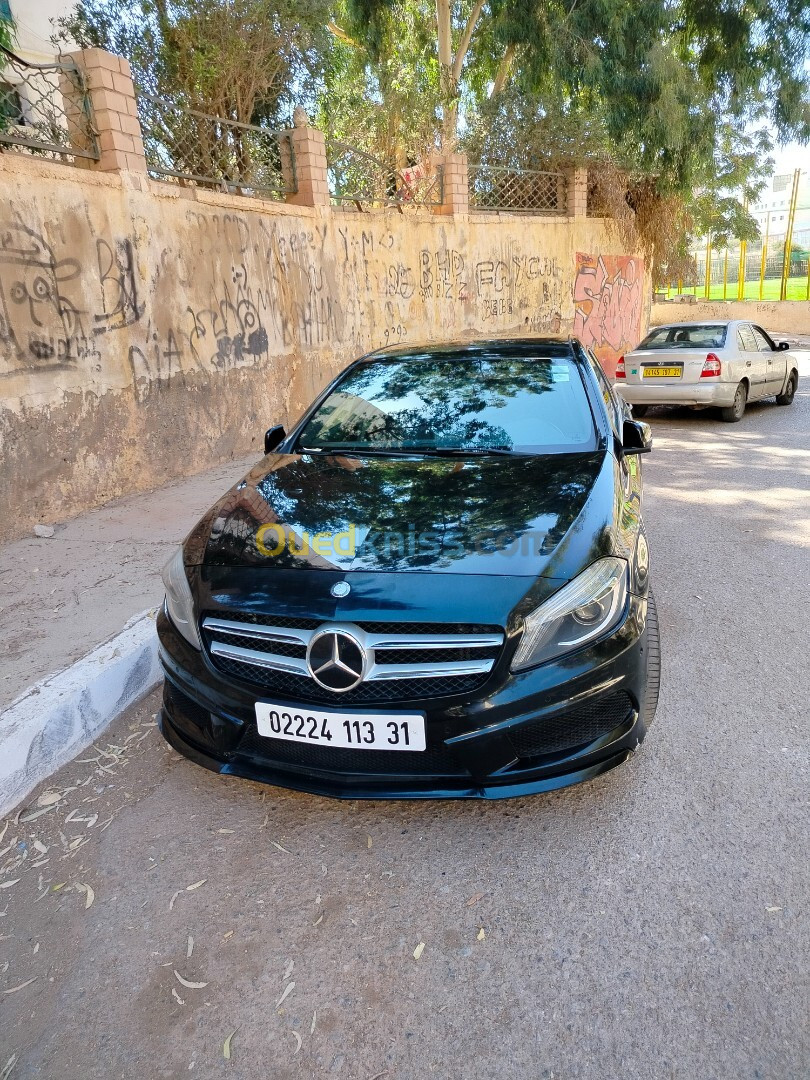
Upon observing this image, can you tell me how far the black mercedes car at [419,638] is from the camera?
7.16 ft

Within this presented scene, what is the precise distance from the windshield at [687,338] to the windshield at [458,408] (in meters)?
6.83

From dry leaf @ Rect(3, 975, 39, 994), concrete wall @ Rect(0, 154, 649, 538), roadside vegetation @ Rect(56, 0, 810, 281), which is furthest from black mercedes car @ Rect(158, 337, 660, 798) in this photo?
roadside vegetation @ Rect(56, 0, 810, 281)

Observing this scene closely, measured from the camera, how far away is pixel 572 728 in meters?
2.26

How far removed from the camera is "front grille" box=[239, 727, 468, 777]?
7.28 ft

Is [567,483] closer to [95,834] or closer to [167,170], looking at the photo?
[95,834]

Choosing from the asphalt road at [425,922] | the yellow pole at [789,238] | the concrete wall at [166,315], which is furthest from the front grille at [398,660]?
the yellow pole at [789,238]

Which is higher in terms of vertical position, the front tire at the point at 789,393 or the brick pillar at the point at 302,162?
the brick pillar at the point at 302,162

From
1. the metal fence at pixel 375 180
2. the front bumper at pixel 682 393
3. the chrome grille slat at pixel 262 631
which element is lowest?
the front bumper at pixel 682 393

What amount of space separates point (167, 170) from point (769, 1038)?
306 inches

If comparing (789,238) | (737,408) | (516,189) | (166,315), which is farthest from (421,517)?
(789,238)

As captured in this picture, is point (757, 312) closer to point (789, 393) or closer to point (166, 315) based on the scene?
point (789, 393)

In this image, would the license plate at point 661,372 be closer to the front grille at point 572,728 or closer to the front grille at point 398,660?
the front grille at point 572,728

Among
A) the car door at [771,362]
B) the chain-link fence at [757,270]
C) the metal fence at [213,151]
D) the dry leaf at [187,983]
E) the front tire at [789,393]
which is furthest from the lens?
the chain-link fence at [757,270]

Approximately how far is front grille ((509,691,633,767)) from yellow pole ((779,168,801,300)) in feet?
78.1
